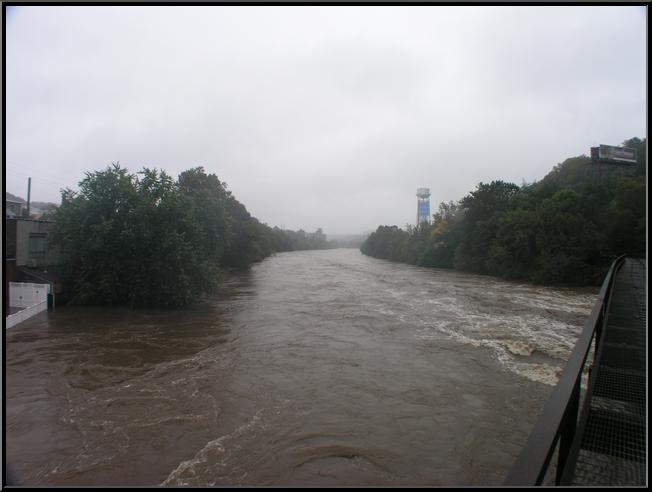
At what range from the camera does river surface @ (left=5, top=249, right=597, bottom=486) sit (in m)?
5.80

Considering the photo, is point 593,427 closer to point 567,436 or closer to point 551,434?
point 567,436

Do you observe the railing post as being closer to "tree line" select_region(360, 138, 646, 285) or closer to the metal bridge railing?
the metal bridge railing

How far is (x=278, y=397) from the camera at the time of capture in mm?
8234

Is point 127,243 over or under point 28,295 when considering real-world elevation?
over

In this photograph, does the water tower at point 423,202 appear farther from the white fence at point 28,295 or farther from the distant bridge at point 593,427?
the distant bridge at point 593,427

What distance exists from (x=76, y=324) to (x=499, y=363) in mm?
15731

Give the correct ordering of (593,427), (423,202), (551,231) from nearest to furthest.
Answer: (593,427)
(551,231)
(423,202)

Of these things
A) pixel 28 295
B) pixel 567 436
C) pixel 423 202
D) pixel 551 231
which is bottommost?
pixel 28 295

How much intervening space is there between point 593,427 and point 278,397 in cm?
666

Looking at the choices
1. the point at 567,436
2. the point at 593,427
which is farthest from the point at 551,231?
the point at 567,436

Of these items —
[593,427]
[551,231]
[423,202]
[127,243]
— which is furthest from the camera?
[423,202]

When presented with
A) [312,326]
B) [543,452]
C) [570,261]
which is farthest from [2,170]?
[570,261]

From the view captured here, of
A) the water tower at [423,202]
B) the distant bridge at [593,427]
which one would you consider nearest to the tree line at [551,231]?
the distant bridge at [593,427]

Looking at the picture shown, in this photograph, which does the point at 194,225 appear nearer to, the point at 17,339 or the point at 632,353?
the point at 17,339
